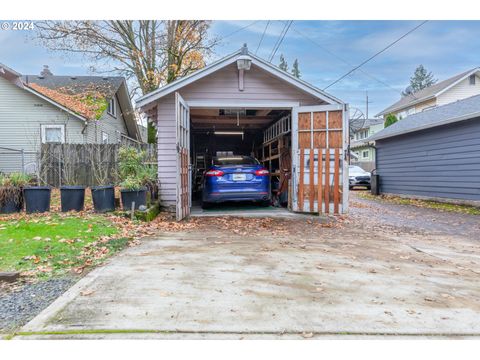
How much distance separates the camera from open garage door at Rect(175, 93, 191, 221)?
7.24m

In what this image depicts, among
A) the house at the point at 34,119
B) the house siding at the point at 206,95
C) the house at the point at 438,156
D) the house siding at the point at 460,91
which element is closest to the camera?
the house siding at the point at 206,95

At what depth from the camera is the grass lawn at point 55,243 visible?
388 cm

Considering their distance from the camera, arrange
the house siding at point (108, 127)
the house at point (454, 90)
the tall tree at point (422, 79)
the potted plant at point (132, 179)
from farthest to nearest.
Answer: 1. the tall tree at point (422, 79)
2. the house at point (454, 90)
3. the house siding at point (108, 127)
4. the potted plant at point (132, 179)

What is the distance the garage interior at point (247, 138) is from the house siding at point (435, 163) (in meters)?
5.88

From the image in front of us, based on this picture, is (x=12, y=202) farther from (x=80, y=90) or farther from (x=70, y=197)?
(x=80, y=90)

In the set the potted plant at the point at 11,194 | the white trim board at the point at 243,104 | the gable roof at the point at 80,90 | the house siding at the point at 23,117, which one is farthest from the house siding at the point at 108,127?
the white trim board at the point at 243,104

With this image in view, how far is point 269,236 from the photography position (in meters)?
5.82

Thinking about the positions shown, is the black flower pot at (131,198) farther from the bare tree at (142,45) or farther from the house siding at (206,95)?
the bare tree at (142,45)

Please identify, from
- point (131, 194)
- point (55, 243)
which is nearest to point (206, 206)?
point (131, 194)

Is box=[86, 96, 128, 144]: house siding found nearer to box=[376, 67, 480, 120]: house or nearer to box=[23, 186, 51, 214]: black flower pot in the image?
box=[23, 186, 51, 214]: black flower pot

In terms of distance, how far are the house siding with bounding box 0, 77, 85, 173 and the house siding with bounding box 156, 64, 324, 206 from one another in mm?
10121

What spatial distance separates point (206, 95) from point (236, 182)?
2.25 m
